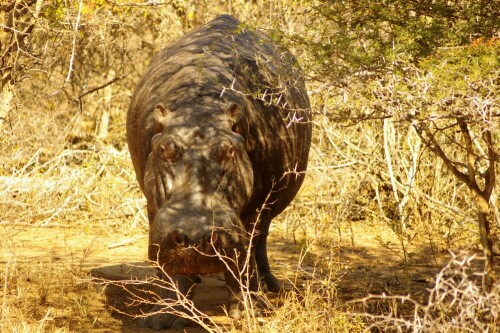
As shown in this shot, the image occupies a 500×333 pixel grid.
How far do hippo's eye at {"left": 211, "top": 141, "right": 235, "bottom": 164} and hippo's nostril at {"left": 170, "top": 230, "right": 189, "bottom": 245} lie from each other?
62cm

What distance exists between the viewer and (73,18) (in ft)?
23.1

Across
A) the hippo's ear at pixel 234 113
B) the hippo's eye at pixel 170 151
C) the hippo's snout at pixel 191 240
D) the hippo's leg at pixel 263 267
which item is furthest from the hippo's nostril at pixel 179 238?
the hippo's leg at pixel 263 267

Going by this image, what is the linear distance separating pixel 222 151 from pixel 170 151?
0.31 m

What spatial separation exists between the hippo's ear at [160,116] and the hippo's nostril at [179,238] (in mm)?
904

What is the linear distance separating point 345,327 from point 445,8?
1.83 m

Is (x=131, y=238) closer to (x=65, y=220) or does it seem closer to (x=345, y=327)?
(x=65, y=220)

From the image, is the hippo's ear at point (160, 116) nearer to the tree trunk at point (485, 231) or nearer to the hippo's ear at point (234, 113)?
the hippo's ear at point (234, 113)

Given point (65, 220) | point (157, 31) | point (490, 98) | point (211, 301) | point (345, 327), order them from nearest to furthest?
point (490, 98), point (345, 327), point (211, 301), point (65, 220), point (157, 31)

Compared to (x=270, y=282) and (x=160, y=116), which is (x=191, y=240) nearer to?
(x=160, y=116)

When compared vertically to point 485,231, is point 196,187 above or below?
above

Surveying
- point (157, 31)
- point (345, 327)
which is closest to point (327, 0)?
point (345, 327)

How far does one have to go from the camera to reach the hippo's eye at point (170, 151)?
5.15 m

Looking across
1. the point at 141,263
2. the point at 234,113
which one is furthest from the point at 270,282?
→ the point at 234,113

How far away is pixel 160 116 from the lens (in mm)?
5484
